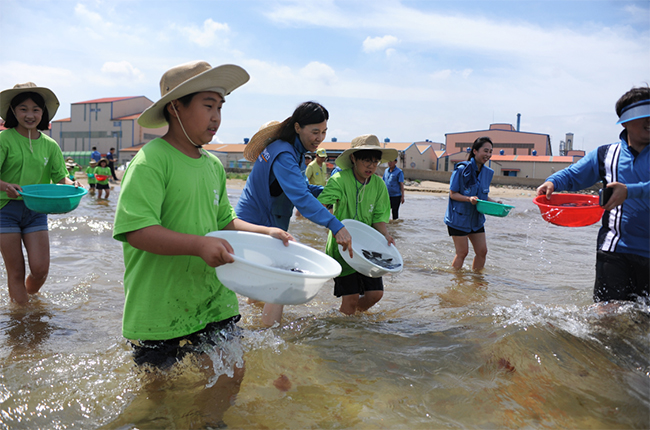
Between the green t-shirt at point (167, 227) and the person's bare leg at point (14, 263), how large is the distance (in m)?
2.47

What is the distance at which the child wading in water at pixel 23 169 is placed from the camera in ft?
12.8

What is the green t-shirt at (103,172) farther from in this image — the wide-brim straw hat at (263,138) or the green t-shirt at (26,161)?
the wide-brim straw hat at (263,138)

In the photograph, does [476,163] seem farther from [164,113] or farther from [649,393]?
[164,113]

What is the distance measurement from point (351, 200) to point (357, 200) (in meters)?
0.06

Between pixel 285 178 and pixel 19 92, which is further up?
pixel 19 92

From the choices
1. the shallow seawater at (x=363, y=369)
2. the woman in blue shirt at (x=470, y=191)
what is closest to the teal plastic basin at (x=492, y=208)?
the woman in blue shirt at (x=470, y=191)

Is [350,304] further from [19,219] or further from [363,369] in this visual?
[19,219]

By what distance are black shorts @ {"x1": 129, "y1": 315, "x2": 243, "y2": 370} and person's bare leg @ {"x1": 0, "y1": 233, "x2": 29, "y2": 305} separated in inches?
94.6

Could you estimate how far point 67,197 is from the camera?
368 centimetres

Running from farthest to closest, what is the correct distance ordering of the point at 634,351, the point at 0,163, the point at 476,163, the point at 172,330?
1. the point at 476,163
2. the point at 0,163
3. the point at 634,351
4. the point at 172,330

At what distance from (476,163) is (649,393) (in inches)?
147

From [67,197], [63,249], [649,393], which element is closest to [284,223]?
[67,197]

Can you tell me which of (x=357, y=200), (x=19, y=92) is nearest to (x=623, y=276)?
(x=357, y=200)

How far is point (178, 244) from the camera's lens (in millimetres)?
1916
